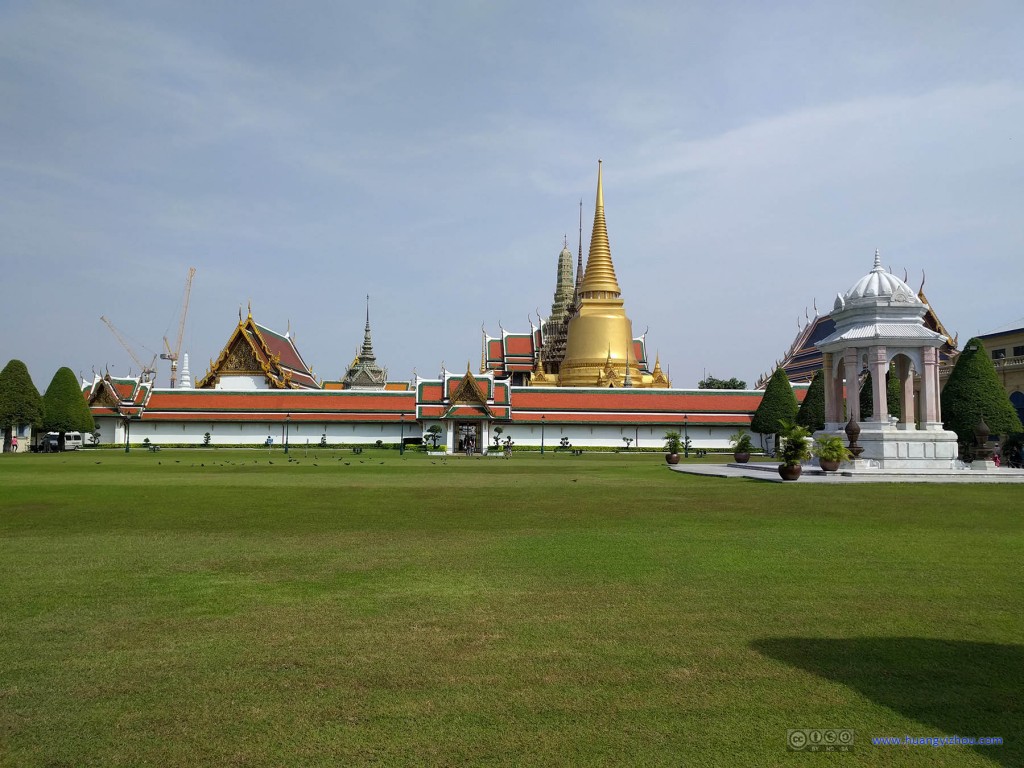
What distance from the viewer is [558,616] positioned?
7.42m

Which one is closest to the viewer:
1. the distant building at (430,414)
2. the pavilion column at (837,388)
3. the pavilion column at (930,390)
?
the pavilion column at (930,390)

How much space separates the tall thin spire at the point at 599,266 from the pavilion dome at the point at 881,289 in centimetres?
4625

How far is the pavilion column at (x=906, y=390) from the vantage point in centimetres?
3158

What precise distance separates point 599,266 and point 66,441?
164 ft

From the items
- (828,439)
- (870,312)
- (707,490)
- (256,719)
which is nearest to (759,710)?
(256,719)

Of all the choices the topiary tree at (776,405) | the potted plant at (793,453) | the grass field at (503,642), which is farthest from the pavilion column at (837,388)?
the topiary tree at (776,405)

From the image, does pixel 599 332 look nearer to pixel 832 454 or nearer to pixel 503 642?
pixel 832 454

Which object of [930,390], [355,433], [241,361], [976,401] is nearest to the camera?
[930,390]

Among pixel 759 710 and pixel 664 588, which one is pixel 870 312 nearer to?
pixel 664 588

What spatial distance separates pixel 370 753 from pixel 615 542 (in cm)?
777

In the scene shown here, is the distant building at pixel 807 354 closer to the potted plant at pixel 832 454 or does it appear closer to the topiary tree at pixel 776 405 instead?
the topiary tree at pixel 776 405

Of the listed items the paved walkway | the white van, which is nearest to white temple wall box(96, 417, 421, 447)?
the white van

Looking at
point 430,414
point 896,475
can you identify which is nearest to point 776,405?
point 430,414

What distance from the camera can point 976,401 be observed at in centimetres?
3972
